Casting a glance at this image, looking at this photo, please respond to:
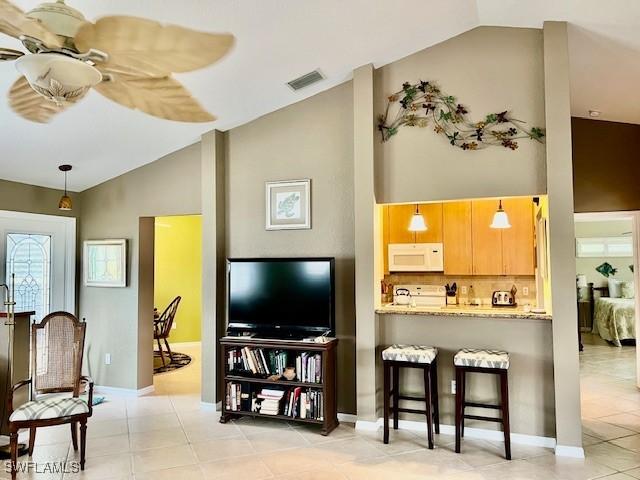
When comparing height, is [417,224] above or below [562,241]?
above

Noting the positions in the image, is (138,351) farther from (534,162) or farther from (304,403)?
(534,162)

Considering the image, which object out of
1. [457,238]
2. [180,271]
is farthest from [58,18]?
[180,271]

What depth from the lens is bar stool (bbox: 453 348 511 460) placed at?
353cm

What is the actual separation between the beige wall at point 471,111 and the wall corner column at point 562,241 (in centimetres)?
13

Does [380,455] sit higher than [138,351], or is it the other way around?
[138,351]

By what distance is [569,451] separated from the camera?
3.51 metres

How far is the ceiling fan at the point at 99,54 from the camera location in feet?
6.21

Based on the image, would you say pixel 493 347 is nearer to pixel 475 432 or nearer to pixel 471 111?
pixel 475 432

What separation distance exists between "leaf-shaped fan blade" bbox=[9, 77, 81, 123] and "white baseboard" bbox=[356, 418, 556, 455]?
3.37 metres

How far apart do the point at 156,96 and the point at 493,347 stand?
324 cm

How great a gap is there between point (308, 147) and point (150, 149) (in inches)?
67.1

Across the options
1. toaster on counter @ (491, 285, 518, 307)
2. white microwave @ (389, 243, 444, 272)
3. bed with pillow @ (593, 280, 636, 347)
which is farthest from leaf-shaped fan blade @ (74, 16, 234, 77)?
bed with pillow @ (593, 280, 636, 347)

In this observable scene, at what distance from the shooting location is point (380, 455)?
3570mm

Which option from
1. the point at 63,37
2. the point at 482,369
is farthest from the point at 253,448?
the point at 63,37
